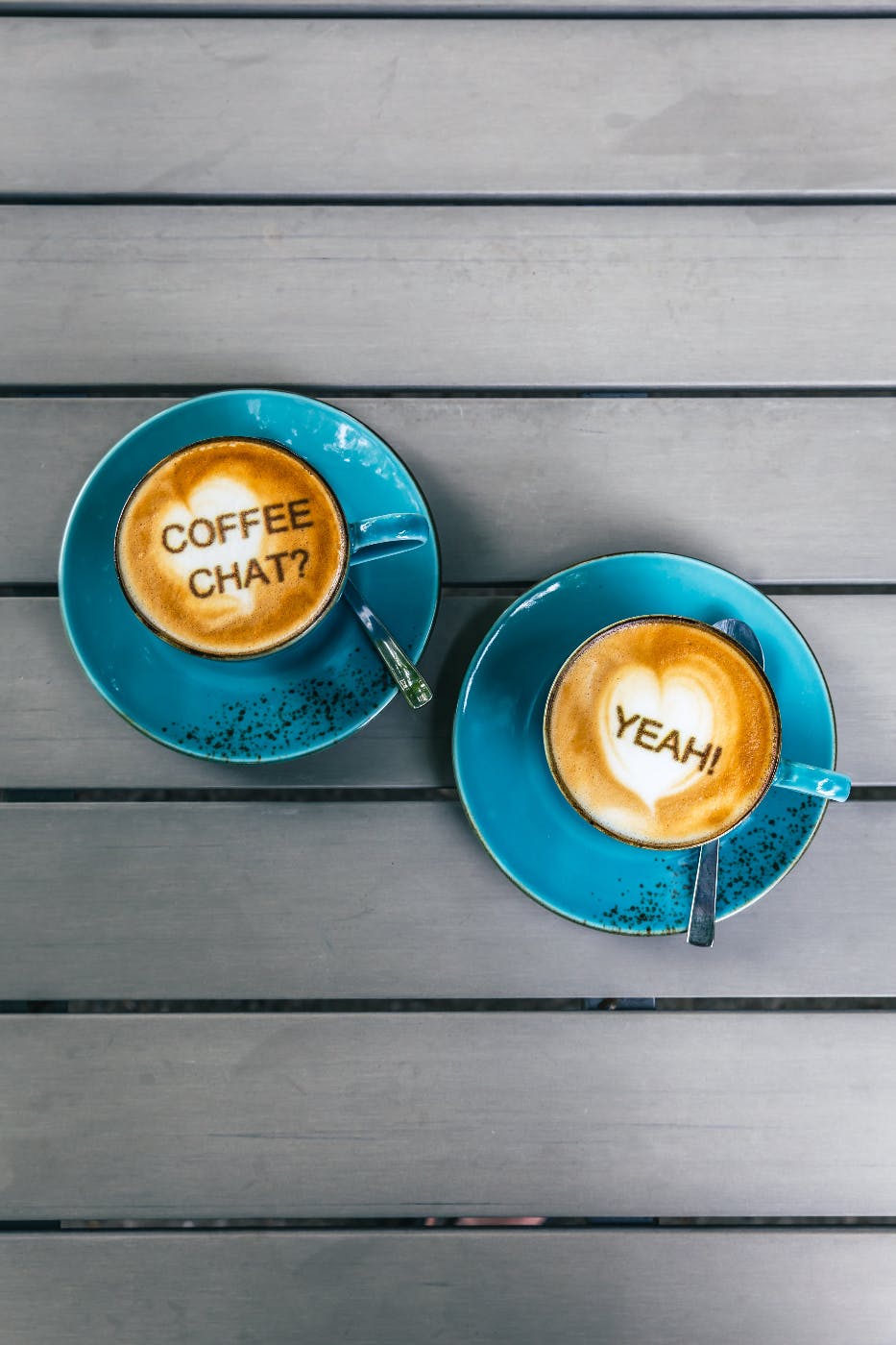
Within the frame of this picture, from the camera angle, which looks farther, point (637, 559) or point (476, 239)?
point (476, 239)

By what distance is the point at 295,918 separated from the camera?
33.9 inches

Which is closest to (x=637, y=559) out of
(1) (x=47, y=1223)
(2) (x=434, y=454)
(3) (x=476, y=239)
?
(2) (x=434, y=454)

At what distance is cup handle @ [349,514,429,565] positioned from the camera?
29.8 inches

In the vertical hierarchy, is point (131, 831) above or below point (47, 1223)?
above

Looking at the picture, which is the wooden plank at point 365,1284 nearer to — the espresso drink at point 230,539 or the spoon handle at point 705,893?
the spoon handle at point 705,893

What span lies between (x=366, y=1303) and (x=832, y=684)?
26.2 inches

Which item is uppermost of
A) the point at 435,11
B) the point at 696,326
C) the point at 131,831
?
the point at 435,11

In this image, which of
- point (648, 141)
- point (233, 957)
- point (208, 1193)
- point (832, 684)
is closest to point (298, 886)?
point (233, 957)

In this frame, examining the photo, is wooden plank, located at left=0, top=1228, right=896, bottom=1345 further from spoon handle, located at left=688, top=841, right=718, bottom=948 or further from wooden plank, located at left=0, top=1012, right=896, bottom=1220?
spoon handle, located at left=688, top=841, right=718, bottom=948

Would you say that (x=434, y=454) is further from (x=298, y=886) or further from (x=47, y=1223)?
(x=47, y=1223)

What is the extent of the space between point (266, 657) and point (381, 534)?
0.13 m

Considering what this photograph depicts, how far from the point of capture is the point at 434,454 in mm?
882

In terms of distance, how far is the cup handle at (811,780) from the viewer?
2.41ft

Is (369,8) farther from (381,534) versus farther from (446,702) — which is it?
(446,702)
